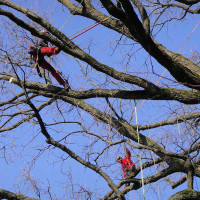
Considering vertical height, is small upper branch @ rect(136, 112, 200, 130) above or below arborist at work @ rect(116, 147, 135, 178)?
above

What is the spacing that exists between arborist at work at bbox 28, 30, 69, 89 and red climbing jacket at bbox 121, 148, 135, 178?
142 cm

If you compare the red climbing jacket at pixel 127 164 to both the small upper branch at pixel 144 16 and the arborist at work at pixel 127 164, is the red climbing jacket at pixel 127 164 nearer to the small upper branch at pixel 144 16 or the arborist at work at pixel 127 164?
the arborist at work at pixel 127 164

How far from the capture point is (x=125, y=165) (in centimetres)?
705

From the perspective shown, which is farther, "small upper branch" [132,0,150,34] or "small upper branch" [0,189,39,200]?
"small upper branch" [0,189,39,200]

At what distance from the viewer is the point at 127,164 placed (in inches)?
274

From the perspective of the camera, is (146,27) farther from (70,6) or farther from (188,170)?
(70,6)

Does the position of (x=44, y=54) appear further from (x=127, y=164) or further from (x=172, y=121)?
(x=172, y=121)

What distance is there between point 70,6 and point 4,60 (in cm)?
196

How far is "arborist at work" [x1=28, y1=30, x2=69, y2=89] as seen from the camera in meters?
6.59

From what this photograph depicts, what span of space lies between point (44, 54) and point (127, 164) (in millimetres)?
2169

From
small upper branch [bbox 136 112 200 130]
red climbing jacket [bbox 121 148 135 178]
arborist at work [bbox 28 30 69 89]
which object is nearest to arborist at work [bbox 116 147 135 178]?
red climbing jacket [bbox 121 148 135 178]

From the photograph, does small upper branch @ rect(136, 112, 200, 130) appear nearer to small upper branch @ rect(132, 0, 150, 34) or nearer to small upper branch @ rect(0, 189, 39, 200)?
small upper branch @ rect(132, 0, 150, 34)

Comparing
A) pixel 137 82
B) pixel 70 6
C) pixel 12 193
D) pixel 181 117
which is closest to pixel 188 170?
pixel 181 117

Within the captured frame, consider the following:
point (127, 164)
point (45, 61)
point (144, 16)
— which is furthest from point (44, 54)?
point (127, 164)
